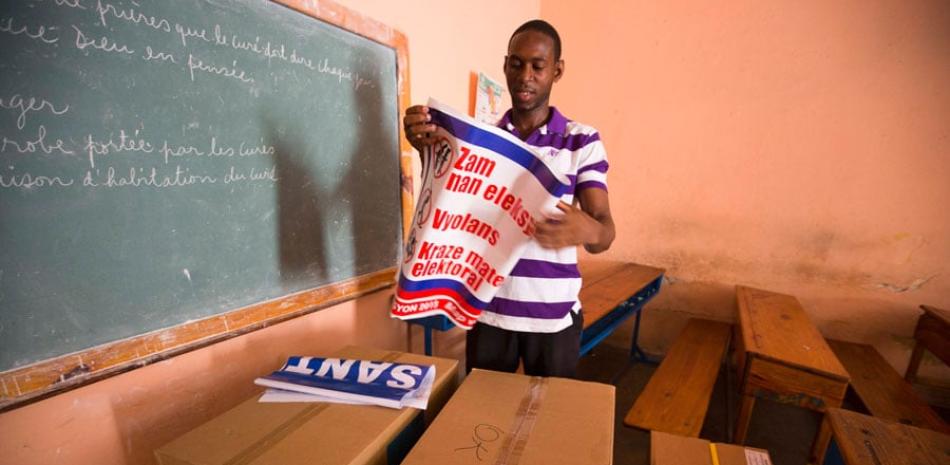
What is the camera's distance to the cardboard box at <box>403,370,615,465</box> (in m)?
0.63

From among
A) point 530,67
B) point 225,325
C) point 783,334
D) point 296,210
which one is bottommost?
point 783,334

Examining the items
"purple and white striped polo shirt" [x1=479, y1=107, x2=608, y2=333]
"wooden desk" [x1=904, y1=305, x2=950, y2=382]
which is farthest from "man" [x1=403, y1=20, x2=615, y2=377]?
"wooden desk" [x1=904, y1=305, x2=950, y2=382]

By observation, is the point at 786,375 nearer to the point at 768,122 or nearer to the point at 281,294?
the point at 768,122

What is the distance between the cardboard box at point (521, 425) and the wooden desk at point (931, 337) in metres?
2.33

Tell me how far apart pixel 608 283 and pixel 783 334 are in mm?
847

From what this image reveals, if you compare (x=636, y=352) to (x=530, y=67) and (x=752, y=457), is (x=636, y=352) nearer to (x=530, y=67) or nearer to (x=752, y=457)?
(x=752, y=457)

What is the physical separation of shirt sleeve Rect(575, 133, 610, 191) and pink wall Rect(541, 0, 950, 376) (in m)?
1.88

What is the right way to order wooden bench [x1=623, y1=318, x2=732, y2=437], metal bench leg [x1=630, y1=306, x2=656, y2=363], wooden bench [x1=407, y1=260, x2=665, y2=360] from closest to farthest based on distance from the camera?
1. wooden bench [x1=623, y1=318, x2=732, y2=437]
2. wooden bench [x1=407, y1=260, x2=665, y2=360]
3. metal bench leg [x1=630, y1=306, x2=656, y2=363]

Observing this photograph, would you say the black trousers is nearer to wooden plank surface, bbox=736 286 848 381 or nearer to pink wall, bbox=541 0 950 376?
wooden plank surface, bbox=736 286 848 381

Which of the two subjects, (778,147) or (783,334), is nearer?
(783,334)

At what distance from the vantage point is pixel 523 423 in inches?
28.1

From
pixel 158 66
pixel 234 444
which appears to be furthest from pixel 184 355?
pixel 158 66

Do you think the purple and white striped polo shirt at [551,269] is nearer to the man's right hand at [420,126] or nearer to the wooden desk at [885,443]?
the man's right hand at [420,126]

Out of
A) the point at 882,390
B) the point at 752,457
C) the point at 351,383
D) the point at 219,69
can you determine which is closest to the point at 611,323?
the point at 752,457
